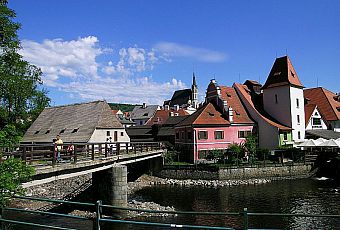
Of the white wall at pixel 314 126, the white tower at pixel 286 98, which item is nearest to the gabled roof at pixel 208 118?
the white tower at pixel 286 98

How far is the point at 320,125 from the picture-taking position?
5447 centimetres

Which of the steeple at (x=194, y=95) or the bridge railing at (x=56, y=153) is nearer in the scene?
the bridge railing at (x=56, y=153)

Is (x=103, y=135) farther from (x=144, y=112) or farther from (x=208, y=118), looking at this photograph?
(x=144, y=112)

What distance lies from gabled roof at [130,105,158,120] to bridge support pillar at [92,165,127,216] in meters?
72.8

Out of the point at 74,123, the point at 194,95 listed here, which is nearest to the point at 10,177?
the point at 74,123

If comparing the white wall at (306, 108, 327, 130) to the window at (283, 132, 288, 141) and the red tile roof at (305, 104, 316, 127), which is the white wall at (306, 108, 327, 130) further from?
the window at (283, 132, 288, 141)

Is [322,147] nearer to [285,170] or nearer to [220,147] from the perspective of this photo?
[285,170]

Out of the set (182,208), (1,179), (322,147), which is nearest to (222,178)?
(182,208)

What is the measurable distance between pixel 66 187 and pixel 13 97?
775 inches

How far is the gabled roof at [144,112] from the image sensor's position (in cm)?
9794

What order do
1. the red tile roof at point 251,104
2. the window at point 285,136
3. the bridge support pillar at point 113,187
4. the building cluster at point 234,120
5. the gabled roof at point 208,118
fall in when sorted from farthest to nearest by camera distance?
1. the red tile roof at point 251,104
2. the window at point 285,136
3. the gabled roof at point 208,118
4. the building cluster at point 234,120
5. the bridge support pillar at point 113,187

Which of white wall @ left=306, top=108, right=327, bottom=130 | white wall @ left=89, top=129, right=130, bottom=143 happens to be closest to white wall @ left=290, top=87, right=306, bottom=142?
white wall @ left=306, top=108, right=327, bottom=130

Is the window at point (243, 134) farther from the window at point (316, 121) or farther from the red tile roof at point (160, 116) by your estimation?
the red tile roof at point (160, 116)

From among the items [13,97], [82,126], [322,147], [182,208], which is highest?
[13,97]
